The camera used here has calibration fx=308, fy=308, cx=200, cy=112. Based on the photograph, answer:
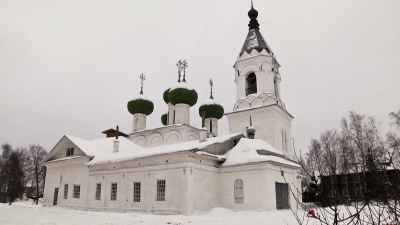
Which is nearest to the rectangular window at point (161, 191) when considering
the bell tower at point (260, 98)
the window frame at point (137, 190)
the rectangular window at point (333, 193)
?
the window frame at point (137, 190)

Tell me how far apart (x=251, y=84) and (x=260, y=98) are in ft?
7.92

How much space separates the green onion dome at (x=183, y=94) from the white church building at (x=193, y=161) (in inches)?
3.2

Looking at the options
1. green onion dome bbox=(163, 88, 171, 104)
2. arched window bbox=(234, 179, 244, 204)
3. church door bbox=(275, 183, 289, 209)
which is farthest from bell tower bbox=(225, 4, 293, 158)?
arched window bbox=(234, 179, 244, 204)

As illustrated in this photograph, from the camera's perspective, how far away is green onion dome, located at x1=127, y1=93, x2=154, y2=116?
1115 inches

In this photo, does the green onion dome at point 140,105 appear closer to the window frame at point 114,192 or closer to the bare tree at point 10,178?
the window frame at point 114,192

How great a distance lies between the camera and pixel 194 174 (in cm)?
1661

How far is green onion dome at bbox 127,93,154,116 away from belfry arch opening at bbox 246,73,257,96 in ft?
30.1

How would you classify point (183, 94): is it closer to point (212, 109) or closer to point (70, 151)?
point (212, 109)

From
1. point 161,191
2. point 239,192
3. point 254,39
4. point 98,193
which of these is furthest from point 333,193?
point 254,39

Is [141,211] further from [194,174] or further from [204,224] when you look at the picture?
[204,224]

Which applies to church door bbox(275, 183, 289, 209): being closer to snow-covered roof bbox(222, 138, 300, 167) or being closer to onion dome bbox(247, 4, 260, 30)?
snow-covered roof bbox(222, 138, 300, 167)

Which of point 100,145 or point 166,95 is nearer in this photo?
point 100,145

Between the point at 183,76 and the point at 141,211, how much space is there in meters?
12.8

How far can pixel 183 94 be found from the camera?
25203 millimetres
